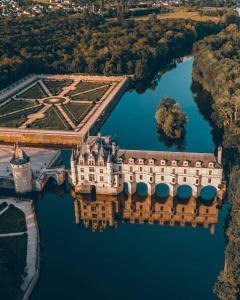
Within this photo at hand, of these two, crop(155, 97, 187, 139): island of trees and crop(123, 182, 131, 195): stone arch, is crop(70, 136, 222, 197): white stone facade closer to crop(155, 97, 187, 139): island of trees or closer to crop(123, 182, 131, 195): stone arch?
crop(123, 182, 131, 195): stone arch

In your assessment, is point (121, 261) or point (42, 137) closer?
point (121, 261)

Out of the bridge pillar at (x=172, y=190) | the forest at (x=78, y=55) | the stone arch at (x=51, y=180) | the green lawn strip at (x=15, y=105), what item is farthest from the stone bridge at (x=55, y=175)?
the forest at (x=78, y=55)

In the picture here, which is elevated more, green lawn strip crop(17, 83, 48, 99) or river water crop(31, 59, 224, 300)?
green lawn strip crop(17, 83, 48, 99)

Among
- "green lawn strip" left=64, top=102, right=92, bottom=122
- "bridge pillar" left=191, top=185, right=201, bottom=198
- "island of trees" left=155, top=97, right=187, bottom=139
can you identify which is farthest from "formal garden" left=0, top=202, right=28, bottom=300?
"green lawn strip" left=64, top=102, right=92, bottom=122

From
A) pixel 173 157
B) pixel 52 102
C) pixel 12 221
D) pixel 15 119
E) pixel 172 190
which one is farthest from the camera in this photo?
pixel 52 102

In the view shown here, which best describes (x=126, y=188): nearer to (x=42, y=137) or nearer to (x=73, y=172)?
(x=73, y=172)

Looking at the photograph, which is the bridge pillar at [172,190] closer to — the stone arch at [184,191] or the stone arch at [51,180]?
the stone arch at [184,191]

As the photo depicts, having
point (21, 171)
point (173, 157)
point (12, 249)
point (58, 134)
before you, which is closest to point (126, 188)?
point (173, 157)
